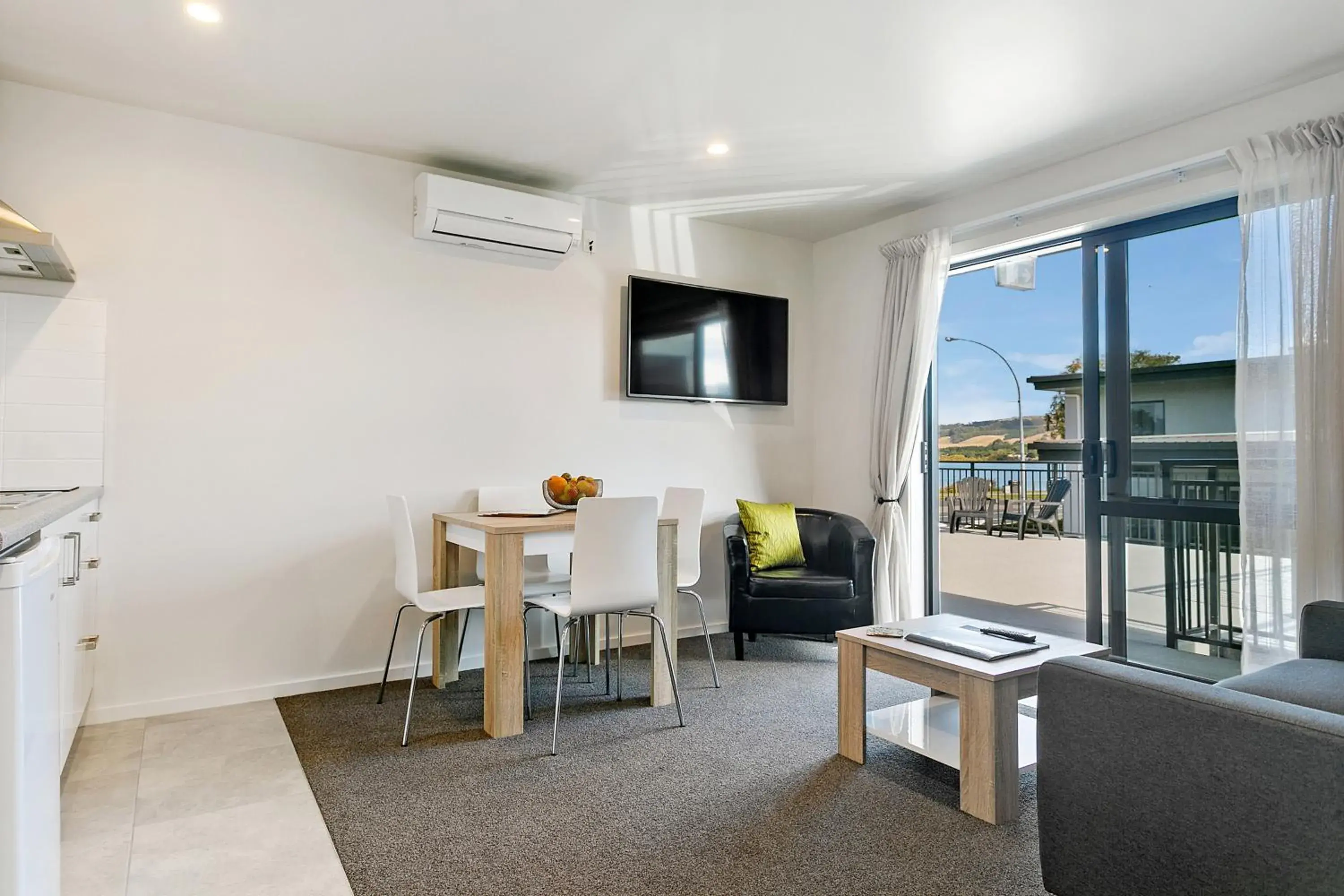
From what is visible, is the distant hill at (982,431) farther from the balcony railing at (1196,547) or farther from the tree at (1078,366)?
the balcony railing at (1196,547)

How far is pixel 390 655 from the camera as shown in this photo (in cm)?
313

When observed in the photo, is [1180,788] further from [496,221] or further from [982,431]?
[982,431]

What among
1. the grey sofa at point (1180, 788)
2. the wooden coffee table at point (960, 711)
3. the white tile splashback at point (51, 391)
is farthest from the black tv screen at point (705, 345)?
the grey sofa at point (1180, 788)

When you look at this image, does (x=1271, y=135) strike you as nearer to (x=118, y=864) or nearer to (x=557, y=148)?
(x=557, y=148)

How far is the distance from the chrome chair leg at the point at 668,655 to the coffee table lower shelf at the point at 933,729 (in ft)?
2.43

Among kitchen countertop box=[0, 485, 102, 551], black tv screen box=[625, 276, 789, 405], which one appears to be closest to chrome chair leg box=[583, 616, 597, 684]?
black tv screen box=[625, 276, 789, 405]

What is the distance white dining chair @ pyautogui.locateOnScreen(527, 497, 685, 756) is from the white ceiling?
1679mm

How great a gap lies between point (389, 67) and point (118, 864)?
8.96 ft

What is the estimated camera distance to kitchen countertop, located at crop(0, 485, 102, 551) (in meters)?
1.51

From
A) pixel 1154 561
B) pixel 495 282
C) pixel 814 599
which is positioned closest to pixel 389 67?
pixel 495 282

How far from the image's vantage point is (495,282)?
4.10 meters

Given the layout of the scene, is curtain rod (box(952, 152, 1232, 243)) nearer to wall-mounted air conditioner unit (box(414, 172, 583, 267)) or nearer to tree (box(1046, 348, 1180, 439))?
tree (box(1046, 348, 1180, 439))

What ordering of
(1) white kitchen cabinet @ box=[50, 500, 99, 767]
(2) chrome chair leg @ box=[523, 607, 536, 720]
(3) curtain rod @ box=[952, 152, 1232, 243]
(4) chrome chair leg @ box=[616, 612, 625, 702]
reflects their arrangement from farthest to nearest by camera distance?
(4) chrome chair leg @ box=[616, 612, 625, 702], (3) curtain rod @ box=[952, 152, 1232, 243], (2) chrome chair leg @ box=[523, 607, 536, 720], (1) white kitchen cabinet @ box=[50, 500, 99, 767]

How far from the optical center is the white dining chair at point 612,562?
2963 millimetres
